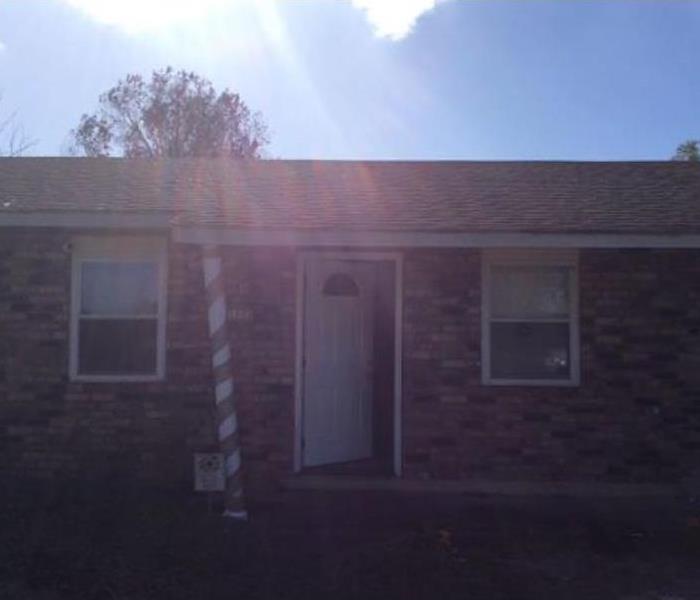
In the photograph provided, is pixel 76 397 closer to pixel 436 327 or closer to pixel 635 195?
pixel 436 327

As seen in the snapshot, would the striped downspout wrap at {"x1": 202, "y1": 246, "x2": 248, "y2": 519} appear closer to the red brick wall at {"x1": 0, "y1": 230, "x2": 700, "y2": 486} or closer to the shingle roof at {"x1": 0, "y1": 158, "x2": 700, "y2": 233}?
the shingle roof at {"x1": 0, "y1": 158, "x2": 700, "y2": 233}

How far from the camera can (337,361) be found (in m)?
10.5

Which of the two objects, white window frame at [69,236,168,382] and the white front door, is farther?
the white front door

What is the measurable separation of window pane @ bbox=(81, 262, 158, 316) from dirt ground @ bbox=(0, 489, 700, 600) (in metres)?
1.75

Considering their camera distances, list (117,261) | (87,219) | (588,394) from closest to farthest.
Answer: (87,219) < (588,394) < (117,261)

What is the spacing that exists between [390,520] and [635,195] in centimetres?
441

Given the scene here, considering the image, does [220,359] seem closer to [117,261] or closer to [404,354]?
[117,261]

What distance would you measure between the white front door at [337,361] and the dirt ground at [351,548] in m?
1.11

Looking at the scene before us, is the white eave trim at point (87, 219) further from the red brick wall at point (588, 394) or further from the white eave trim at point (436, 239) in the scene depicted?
the red brick wall at point (588, 394)

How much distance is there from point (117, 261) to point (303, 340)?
1914mm

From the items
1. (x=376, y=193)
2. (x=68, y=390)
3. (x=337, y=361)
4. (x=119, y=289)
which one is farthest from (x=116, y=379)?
(x=376, y=193)

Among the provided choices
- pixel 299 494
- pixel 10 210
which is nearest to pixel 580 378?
pixel 299 494

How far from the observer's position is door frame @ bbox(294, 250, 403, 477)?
31.9ft

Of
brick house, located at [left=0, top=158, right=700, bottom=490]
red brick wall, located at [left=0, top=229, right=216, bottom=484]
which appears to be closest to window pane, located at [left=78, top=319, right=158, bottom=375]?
brick house, located at [left=0, top=158, right=700, bottom=490]
